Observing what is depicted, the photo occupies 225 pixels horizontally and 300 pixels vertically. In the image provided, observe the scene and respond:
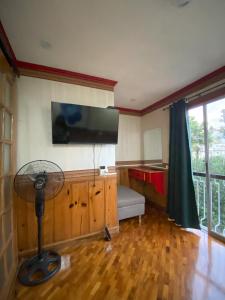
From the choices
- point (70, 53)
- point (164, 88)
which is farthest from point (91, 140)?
point (164, 88)

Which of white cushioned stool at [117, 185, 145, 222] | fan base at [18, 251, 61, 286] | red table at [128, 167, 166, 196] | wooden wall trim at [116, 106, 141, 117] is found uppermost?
wooden wall trim at [116, 106, 141, 117]

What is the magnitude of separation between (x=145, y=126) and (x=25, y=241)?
3225 millimetres

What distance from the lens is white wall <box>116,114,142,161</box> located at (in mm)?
3717

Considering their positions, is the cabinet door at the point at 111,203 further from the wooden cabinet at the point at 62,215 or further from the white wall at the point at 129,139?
the white wall at the point at 129,139

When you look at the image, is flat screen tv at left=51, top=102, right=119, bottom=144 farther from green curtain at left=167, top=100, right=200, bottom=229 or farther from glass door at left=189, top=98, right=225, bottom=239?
glass door at left=189, top=98, right=225, bottom=239

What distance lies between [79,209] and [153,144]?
7.53 feet

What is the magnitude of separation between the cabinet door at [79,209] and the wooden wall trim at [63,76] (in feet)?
4.89

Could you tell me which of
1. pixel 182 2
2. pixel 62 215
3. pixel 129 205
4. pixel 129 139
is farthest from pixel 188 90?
pixel 62 215

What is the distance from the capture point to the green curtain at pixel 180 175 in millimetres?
2434

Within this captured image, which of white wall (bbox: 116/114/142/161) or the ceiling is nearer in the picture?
the ceiling

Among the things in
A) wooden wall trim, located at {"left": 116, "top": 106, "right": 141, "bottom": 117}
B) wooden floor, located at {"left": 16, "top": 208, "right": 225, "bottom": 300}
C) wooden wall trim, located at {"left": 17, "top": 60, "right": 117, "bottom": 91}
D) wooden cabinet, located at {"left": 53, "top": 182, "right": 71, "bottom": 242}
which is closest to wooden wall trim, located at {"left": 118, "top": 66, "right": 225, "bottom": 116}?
wooden wall trim, located at {"left": 116, "top": 106, "right": 141, "bottom": 117}

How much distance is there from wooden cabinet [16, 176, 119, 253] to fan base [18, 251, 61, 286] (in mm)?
253

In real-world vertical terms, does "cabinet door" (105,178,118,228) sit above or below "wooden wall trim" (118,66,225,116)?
below

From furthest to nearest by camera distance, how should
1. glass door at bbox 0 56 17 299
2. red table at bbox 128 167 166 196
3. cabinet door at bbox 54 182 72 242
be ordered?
red table at bbox 128 167 166 196, cabinet door at bbox 54 182 72 242, glass door at bbox 0 56 17 299
